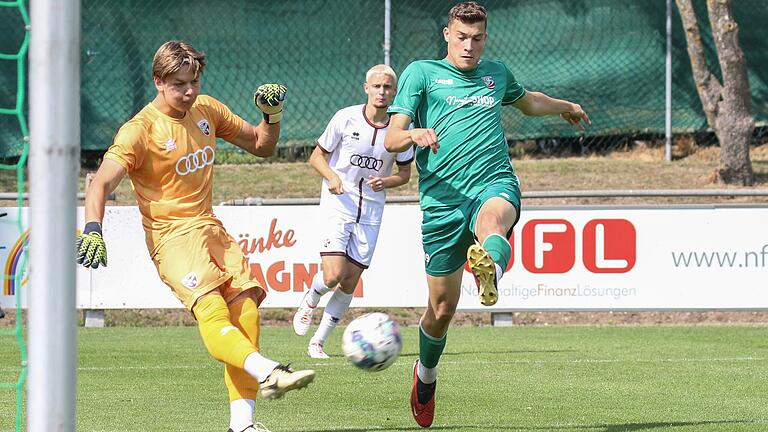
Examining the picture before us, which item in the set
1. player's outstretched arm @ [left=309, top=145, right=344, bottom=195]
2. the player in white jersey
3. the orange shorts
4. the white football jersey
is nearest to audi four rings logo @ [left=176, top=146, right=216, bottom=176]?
the orange shorts

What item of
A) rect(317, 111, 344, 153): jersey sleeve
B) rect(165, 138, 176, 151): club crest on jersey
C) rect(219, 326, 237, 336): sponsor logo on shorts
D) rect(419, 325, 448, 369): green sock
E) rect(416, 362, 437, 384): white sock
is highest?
rect(317, 111, 344, 153): jersey sleeve

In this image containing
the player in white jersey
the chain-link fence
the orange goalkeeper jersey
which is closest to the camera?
the orange goalkeeper jersey

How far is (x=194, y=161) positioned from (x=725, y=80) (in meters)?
12.3

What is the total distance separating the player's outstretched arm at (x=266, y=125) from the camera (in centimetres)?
635

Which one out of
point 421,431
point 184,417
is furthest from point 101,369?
point 421,431

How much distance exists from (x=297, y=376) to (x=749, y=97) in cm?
1350

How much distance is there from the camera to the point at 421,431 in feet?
21.5

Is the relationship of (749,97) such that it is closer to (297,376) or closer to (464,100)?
(464,100)

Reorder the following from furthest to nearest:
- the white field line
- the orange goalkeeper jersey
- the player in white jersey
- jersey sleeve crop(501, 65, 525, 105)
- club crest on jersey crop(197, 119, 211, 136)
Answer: the player in white jersey < the white field line < jersey sleeve crop(501, 65, 525, 105) < club crest on jersey crop(197, 119, 211, 136) < the orange goalkeeper jersey

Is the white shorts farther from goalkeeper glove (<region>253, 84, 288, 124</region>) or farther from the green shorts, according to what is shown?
goalkeeper glove (<region>253, 84, 288, 124</region>)

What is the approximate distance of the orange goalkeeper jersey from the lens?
5.96 meters

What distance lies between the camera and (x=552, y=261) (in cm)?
1333

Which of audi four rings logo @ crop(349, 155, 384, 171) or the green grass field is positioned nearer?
the green grass field

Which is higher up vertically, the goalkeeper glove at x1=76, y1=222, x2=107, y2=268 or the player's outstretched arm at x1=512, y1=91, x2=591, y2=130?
the player's outstretched arm at x1=512, y1=91, x2=591, y2=130
